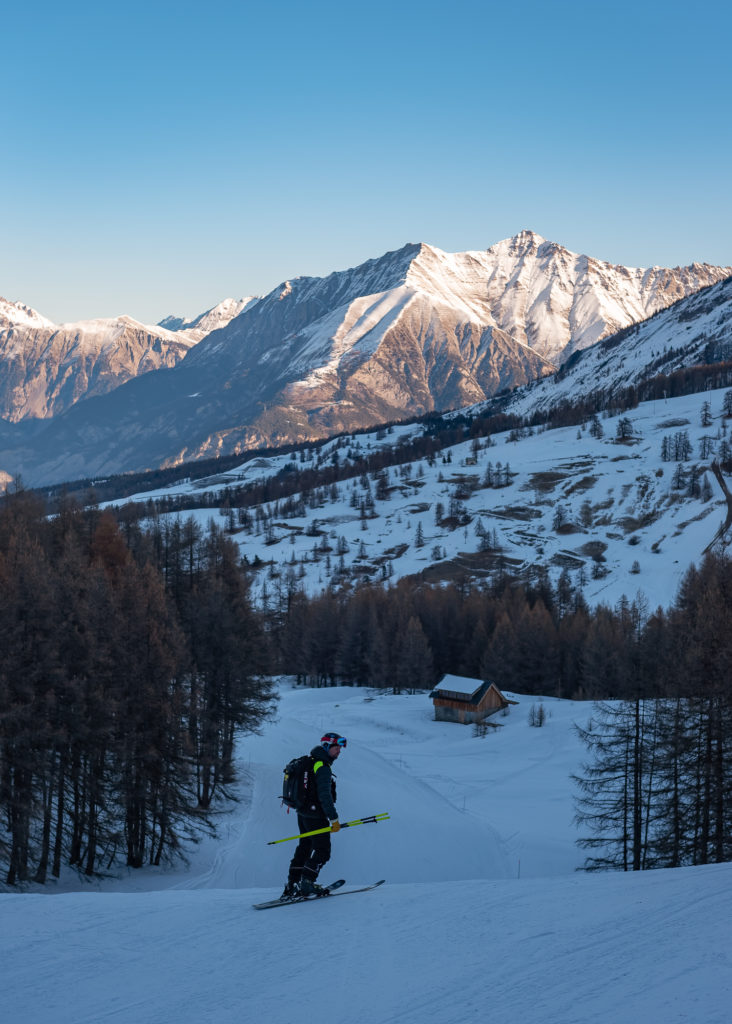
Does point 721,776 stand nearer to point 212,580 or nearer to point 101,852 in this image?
point 101,852

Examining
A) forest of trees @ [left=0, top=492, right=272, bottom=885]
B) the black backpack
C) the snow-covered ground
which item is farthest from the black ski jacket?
forest of trees @ [left=0, top=492, right=272, bottom=885]

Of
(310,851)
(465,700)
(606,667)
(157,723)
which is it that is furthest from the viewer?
(606,667)

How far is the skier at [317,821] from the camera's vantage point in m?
13.3

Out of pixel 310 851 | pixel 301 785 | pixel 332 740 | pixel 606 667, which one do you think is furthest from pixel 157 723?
pixel 606 667

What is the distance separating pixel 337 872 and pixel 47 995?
74.0 ft

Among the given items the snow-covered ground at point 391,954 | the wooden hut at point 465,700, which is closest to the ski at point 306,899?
the snow-covered ground at point 391,954

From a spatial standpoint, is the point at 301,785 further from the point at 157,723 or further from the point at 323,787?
the point at 157,723

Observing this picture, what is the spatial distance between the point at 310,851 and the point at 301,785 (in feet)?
4.49

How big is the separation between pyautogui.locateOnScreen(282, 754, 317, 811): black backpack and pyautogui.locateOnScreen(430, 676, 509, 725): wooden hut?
6186 cm

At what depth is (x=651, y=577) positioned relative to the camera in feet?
529

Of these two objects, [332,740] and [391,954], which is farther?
[332,740]

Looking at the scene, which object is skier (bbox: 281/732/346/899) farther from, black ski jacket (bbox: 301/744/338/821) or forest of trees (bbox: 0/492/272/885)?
forest of trees (bbox: 0/492/272/885)

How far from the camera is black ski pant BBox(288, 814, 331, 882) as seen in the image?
13.6m

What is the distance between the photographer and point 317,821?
1361 centimetres
